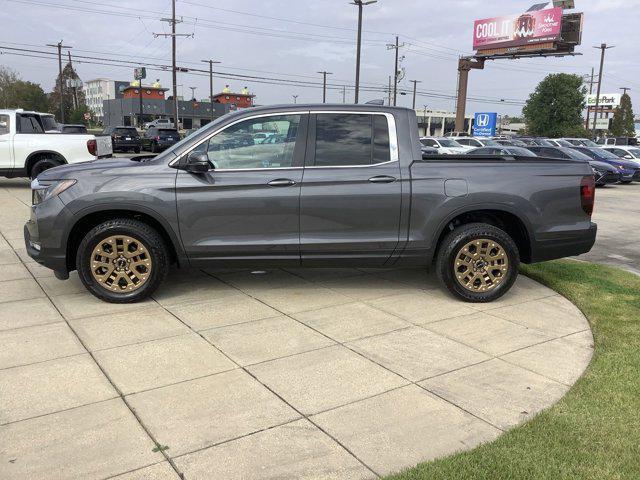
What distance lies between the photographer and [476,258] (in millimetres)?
5406

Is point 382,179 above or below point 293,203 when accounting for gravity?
above

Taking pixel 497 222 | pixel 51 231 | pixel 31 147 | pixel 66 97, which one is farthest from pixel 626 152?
pixel 66 97

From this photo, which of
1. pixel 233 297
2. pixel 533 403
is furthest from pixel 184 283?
pixel 533 403

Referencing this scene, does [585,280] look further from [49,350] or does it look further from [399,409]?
[49,350]

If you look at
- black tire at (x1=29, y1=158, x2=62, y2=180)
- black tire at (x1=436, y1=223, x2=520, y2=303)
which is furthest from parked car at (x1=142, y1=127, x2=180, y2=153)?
black tire at (x1=436, y1=223, x2=520, y2=303)

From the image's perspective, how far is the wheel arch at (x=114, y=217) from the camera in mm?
5047

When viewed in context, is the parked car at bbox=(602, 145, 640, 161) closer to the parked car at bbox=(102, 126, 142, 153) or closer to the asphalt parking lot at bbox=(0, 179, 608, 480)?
the asphalt parking lot at bbox=(0, 179, 608, 480)

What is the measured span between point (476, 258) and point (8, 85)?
233 ft

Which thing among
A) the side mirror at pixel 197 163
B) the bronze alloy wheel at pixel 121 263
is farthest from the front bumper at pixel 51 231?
the side mirror at pixel 197 163

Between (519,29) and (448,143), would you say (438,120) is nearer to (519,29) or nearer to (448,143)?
(519,29)

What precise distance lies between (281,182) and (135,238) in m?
1.43

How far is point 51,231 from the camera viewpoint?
5031mm

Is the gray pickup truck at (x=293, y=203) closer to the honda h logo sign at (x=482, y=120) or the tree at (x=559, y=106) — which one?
the honda h logo sign at (x=482, y=120)

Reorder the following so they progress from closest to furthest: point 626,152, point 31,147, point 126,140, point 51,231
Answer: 1. point 51,231
2. point 31,147
3. point 626,152
4. point 126,140
